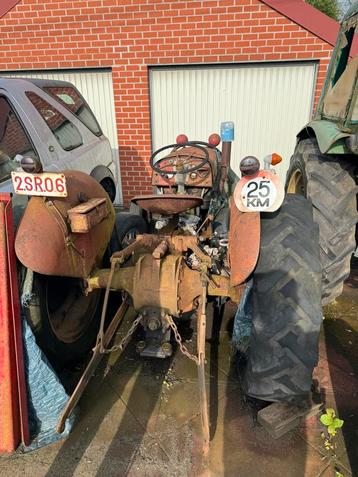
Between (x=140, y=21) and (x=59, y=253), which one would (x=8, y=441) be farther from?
(x=140, y=21)

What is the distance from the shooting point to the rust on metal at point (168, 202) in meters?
2.39

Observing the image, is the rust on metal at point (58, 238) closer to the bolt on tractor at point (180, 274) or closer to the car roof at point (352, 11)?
the bolt on tractor at point (180, 274)

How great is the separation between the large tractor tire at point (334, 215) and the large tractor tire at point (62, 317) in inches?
65.3

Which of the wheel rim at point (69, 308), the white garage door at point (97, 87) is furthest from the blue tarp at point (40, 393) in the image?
the white garage door at point (97, 87)

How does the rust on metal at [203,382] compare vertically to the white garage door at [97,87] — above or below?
below

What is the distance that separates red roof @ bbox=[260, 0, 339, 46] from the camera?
17.3ft

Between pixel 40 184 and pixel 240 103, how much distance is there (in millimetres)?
4886

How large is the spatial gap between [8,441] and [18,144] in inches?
91.4

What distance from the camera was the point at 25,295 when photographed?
2.02 meters

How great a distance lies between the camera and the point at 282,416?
210 cm

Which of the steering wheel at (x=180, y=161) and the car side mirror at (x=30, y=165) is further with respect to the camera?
the steering wheel at (x=180, y=161)

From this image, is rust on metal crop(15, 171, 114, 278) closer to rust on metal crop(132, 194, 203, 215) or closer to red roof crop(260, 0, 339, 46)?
rust on metal crop(132, 194, 203, 215)

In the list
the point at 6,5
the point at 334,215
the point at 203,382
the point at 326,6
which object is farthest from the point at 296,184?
the point at 326,6

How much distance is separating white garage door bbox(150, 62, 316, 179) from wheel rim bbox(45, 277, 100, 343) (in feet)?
13.9
